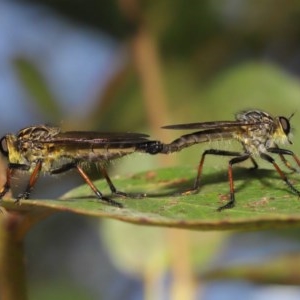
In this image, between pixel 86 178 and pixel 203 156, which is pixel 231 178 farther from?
pixel 86 178

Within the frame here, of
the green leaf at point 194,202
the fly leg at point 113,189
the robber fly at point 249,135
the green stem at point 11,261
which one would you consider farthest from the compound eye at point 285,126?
the green stem at point 11,261

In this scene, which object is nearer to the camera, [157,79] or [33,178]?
[33,178]

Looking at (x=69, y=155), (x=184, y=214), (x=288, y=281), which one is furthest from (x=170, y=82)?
(x=184, y=214)

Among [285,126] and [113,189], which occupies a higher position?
[285,126]

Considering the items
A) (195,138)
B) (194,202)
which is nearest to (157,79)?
(195,138)

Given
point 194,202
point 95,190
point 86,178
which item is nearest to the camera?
point 194,202

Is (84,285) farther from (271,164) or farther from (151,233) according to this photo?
(271,164)

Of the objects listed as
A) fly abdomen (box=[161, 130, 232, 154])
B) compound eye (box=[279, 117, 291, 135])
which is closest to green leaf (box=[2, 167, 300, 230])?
fly abdomen (box=[161, 130, 232, 154])
